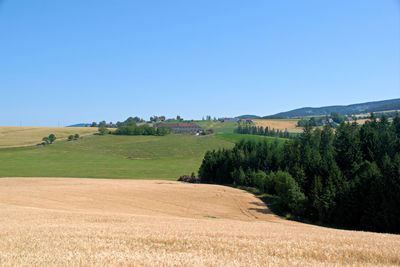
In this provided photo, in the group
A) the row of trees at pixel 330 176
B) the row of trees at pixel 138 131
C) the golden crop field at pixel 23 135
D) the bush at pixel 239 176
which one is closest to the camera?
the row of trees at pixel 330 176

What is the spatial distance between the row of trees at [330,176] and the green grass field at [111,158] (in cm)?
2033

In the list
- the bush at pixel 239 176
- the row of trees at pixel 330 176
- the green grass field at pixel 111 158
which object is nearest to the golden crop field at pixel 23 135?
the green grass field at pixel 111 158

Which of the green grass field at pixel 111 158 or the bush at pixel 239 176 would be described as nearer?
the bush at pixel 239 176

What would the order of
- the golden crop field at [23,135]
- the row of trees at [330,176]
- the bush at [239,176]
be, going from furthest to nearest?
the golden crop field at [23,135] < the bush at [239,176] < the row of trees at [330,176]

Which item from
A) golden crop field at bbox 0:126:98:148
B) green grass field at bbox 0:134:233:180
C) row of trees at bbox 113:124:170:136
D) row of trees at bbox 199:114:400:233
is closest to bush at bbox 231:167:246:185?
row of trees at bbox 199:114:400:233

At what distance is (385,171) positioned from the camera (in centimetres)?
4334

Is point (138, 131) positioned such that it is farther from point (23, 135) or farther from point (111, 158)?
point (23, 135)

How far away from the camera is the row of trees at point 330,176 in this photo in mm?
40188

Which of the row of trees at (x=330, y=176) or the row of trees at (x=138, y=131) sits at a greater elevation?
the row of trees at (x=138, y=131)

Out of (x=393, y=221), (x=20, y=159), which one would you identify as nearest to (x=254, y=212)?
(x=393, y=221)

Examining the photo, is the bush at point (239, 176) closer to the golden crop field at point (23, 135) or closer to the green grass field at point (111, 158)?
the green grass field at point (111, 158)

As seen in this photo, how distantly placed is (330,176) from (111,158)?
9834cm

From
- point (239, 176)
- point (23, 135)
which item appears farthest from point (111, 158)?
point (23, 135)

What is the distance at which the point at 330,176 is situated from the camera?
47.9 metres
